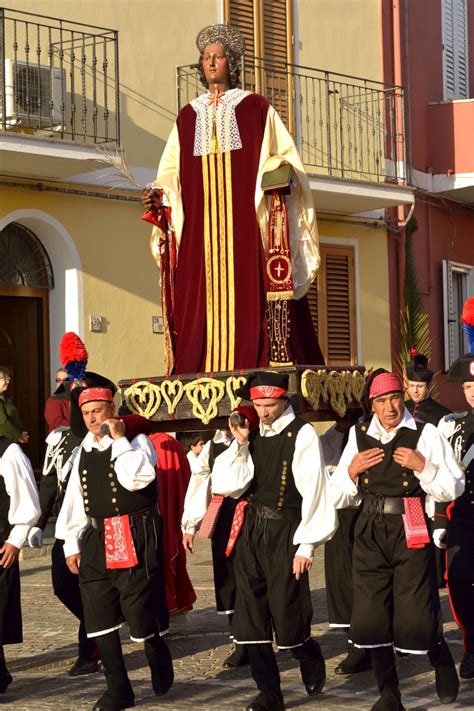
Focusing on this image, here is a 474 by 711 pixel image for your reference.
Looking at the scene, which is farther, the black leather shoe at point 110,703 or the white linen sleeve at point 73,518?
the white linen sleeve at point 73,518

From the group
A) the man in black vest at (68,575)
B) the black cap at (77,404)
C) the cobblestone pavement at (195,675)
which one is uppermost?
the black cap at (77,404)

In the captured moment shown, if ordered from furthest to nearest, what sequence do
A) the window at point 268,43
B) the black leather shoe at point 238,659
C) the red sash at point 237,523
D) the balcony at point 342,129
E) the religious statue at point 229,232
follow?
the balcony at point 342,129, the window at point 268,43, the religious statue at point 229,232, the black leather shoe at point 238,659, the red sash at point 237,523

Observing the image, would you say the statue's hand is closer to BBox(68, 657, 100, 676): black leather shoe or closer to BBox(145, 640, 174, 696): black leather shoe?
BBox(68, 657, 100, 676): black leather shoe

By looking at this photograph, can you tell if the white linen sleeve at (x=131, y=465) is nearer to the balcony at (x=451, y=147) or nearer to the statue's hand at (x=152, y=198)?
the statue's hand at (x=152, y=198)

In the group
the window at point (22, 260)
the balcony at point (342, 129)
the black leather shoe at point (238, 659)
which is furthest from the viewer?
the balcony at point (342, 129)

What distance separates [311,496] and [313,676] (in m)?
1.01

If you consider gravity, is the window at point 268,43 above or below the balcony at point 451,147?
above

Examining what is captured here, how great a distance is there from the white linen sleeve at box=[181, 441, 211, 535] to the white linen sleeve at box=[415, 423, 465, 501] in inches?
68.1

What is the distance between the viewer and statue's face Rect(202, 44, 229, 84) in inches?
376

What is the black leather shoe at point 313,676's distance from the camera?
7973 millimetres

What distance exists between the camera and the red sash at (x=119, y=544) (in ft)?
25.7

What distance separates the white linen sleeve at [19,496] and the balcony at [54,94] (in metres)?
7.21

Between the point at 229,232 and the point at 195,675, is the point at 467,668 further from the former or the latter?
the point at 229,232

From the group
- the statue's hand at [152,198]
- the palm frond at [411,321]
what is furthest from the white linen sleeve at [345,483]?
the palm frond at [411,321]
